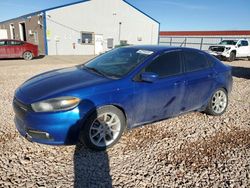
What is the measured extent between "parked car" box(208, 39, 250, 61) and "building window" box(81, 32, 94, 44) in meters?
12.9

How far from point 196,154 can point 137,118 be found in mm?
1091

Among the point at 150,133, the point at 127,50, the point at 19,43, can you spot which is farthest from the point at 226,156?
the point at 19,43

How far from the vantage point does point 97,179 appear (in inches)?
115

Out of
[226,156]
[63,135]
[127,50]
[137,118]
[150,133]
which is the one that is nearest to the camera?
[63,135]

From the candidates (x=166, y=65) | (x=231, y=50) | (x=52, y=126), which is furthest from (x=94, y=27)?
(x=52, y=126)

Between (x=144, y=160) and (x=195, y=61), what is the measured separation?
2.38 m

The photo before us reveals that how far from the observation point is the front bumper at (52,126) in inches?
123

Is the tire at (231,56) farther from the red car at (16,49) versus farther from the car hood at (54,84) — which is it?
the car hood at (54,84)

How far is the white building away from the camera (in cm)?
2302

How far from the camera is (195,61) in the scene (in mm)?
4676

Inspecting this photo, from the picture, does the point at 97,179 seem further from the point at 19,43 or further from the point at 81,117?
the point at 19,43

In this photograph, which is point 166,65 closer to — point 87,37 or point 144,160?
point 144,160

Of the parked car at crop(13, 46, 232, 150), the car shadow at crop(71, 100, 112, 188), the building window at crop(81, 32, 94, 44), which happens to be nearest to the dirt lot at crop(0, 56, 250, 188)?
Answer: the car shadow at crop(71, 100, 112, 188)

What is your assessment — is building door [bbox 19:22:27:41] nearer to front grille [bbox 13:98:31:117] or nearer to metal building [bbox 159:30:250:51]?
metal building [bbox 159:30:250:51]
